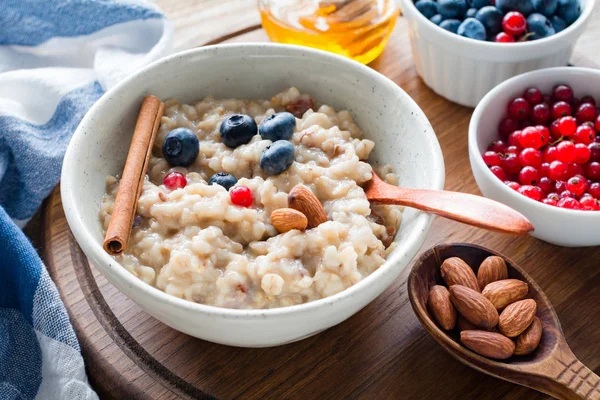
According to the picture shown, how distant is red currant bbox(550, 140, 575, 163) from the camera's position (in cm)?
209

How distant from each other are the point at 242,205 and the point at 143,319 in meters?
0.43

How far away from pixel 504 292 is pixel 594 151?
2.16 ft

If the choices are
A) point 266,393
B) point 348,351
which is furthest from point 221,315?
point 348,351

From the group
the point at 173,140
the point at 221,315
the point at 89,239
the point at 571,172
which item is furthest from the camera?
the point at 571,172

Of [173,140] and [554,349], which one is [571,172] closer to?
[554,349]

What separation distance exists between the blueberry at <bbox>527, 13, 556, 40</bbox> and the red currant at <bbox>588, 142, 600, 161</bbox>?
45cm

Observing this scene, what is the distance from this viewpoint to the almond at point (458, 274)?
5.81ft

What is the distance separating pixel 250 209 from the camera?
1750 mm

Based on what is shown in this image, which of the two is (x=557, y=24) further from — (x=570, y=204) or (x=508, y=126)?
(x=570, y=204)

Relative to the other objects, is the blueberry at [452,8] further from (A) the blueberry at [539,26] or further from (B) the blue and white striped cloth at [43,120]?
(B) the blue and white striped cloth at [43,120]

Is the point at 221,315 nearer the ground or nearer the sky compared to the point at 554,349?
nearer the sky

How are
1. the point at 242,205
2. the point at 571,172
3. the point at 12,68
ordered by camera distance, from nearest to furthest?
the point at 242,205
the point at 571,172
the point at 12,68

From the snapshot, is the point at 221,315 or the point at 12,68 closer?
the point at 221,315

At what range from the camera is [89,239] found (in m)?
1.63
